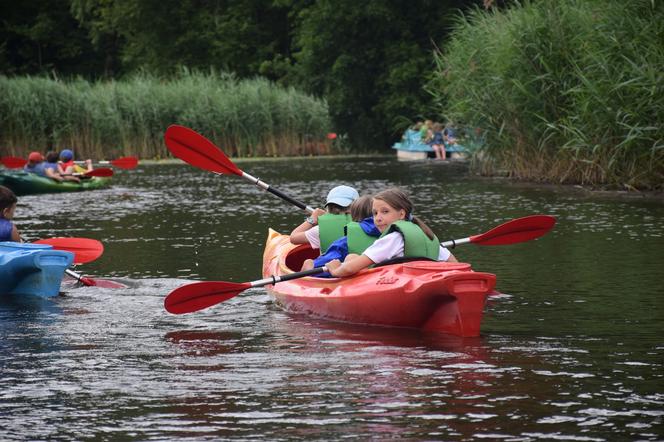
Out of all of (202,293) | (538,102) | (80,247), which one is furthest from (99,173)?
(202,293)

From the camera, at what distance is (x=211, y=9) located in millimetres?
Result: 49469

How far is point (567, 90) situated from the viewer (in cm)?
1864

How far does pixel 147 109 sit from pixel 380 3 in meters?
10.0

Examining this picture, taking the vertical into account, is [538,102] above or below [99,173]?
above

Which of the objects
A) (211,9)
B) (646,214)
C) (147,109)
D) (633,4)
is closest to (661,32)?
(633,4)

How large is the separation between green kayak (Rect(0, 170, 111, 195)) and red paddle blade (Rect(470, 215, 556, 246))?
41.7 ft

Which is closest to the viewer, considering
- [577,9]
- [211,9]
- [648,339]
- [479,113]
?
[648,339]

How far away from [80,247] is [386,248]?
352 cm

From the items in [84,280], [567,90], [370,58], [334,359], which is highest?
[370,58]

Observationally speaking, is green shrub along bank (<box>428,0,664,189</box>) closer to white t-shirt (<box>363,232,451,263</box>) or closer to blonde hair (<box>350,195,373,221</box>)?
blonde hair (<box>350,195,373,221</box>)

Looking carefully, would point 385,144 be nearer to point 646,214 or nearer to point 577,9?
point 577,9

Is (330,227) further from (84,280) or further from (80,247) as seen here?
(80,247)

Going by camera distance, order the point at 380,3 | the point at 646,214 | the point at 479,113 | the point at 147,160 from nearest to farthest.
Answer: the point at 646,214 < the point at 479,113 < the point at 147,160 < the point at 380,3

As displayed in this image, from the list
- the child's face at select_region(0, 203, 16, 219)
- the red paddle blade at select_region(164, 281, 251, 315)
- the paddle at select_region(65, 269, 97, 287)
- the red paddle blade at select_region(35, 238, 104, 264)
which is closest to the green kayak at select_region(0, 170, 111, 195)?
the red paddle blade at select_region(35, 238, 104, 264)
